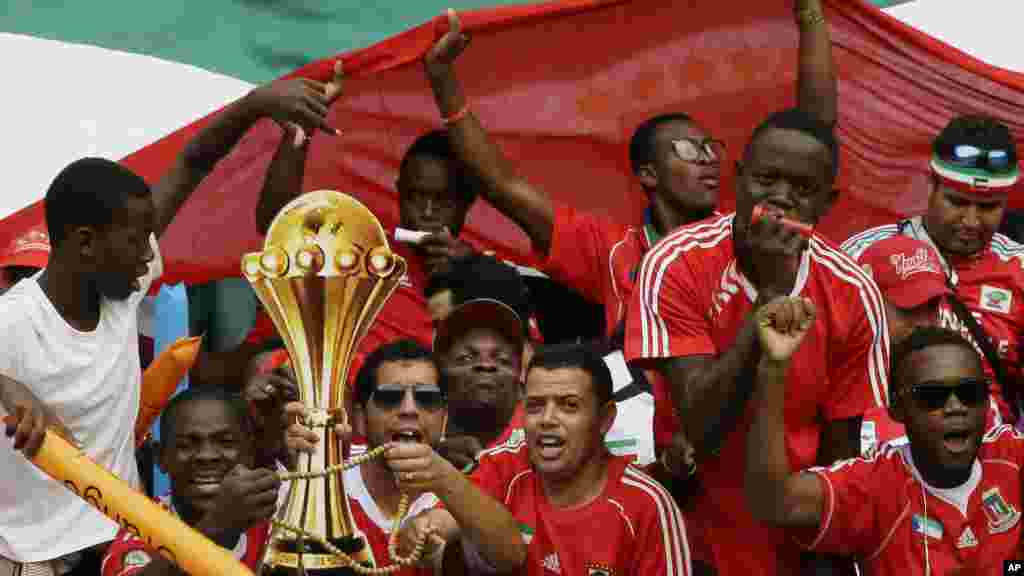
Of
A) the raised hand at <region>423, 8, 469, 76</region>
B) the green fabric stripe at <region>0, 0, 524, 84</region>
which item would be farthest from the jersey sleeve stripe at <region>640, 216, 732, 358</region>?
the green fabric stripe at <region>0, 0, 524, 84</region>

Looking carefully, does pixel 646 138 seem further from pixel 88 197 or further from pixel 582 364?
pixel 88 197

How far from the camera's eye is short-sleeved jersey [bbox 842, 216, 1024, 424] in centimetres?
665

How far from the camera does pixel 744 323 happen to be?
5.46 m

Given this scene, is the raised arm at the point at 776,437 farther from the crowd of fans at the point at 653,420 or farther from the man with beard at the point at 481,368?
the man with beard at the point at 481,368

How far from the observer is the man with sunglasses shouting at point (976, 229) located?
22.0ft

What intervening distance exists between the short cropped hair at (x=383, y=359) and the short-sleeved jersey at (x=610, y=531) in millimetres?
625

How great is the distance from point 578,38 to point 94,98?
210 centimetres

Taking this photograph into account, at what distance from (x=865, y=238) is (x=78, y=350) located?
251cm

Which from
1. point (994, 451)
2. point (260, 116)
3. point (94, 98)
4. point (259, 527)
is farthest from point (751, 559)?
point (94, 98)

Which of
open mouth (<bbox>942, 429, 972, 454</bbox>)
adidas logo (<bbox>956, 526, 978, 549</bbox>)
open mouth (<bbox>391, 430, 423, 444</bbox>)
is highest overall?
open mouth (<bbox>391, 430, 423, 444</bbox>)

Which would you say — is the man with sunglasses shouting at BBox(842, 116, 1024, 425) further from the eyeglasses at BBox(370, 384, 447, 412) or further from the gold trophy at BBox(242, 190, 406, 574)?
the gold trophy at BBox(242, 190, 406, 574)

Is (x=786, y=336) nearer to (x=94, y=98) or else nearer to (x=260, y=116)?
(x=260, y=116)

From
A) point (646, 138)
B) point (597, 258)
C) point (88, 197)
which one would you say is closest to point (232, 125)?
point (88, 197)

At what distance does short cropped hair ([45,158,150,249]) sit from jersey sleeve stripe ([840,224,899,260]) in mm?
2192
